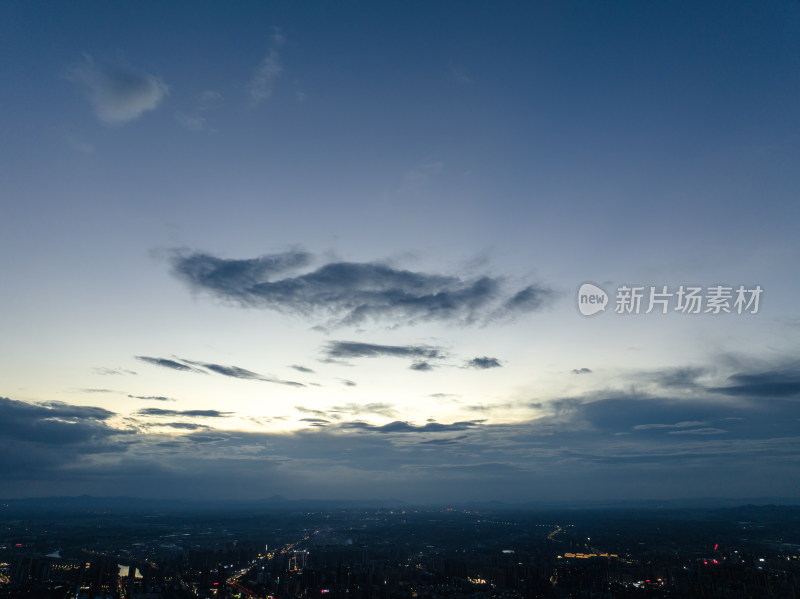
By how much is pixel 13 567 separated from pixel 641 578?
90.2 metres

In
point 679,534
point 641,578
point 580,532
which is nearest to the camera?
point 641,578

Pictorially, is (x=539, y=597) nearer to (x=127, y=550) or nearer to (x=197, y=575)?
(x=197, y=575)

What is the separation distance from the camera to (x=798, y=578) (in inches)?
2282

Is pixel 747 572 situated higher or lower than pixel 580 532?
higher

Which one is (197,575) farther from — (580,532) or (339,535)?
(580,532)

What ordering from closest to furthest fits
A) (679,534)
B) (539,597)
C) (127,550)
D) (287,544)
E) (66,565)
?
(539,597) → (66,565) → (127,550) → (287,544) → (679,534)

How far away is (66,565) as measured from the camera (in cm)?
7344

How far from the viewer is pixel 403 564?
249ft

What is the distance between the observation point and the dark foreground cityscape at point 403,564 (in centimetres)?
5534

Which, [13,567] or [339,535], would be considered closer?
[13,567]

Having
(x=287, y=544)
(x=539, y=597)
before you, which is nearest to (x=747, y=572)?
(x=539, y=597)

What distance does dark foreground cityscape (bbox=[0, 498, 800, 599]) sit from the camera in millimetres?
55344

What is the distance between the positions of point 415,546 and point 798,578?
65.7m

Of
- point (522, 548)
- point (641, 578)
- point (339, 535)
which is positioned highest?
point (641, 578)
